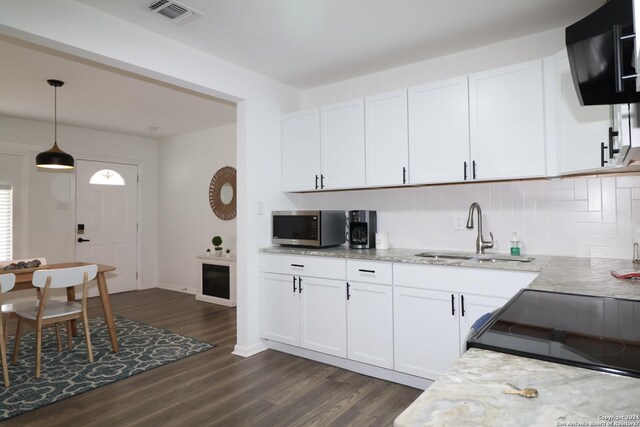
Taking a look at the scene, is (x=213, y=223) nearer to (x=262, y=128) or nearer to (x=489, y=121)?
(x=262, y=128)

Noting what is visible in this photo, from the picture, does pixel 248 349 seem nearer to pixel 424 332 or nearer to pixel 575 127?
pixel 424 332

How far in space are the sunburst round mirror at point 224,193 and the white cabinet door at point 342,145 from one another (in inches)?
96.3

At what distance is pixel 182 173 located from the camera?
623cm

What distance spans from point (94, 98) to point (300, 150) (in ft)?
8.31

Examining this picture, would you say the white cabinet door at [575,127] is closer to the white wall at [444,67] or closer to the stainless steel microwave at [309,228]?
the white wall at [444,67]

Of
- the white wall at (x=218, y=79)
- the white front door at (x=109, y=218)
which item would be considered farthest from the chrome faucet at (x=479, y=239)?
the white front door at (x=109, y=218)

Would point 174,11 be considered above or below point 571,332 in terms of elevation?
above

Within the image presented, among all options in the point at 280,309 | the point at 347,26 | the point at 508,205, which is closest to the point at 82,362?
the point at 280,309

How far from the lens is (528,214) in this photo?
2.75 metres

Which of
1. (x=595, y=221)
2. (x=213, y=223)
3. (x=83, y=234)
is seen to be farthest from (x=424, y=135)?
(x=83, y=234)

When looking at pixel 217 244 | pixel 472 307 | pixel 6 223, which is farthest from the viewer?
pixel 217 244

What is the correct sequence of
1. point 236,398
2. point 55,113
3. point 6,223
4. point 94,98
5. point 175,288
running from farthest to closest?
point 175,288 < point 6,223 < point 55,113 < point 94,98 < point 236,398

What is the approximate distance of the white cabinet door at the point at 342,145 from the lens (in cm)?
319

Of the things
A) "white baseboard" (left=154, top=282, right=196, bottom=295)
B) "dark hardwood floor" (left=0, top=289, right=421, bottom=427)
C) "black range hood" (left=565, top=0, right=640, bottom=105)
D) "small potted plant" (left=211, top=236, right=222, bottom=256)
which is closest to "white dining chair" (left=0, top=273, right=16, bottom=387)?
"dark hardwood floor" (left=0, top=289, right=421, bottom=427)
